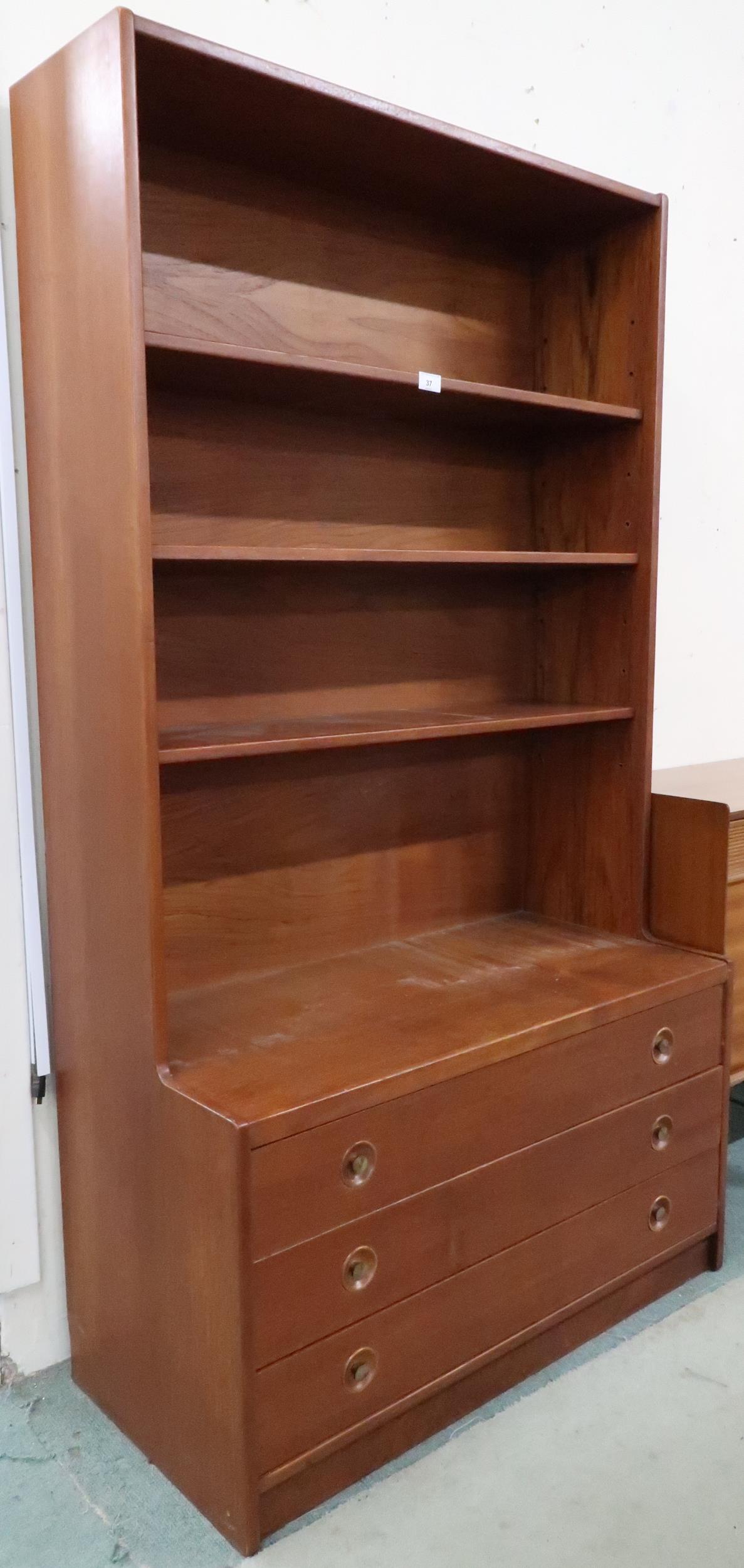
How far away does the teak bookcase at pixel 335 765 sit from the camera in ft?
5.04

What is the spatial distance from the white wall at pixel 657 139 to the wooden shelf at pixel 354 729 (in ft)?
1.14

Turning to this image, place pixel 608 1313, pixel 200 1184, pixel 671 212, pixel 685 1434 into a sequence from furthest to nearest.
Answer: pixel 671 212, pixel 608 1313, pixel 685 1434, pixel 200 1184

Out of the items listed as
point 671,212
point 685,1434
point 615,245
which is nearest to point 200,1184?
point 685,1434

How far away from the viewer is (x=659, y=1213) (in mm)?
2090

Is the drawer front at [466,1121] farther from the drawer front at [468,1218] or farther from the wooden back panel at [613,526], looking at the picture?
the wooden back panel at [613,526]

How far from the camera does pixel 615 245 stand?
2.16m

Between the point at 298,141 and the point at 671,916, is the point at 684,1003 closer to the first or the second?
the point at 671,916

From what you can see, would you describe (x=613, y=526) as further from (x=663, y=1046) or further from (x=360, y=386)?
(x=663, y=1046)

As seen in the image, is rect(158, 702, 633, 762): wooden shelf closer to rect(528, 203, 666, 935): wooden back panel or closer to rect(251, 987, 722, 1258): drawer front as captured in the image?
rect(528, 203, 666, 935): wooden back panel

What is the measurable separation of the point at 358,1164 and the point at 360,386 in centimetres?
114

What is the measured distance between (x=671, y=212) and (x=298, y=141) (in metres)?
1.27

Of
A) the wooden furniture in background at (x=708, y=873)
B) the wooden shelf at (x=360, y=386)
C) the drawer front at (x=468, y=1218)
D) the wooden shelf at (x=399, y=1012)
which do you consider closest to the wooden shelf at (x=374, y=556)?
the wooden shelf at (x=360, y=386)

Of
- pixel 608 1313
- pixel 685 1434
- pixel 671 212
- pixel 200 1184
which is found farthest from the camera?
pixel 671 212

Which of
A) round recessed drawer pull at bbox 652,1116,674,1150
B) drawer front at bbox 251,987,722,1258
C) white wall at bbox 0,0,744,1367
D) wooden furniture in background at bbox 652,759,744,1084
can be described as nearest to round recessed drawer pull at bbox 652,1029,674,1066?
drawer front at bbox 251,987,722,1258
